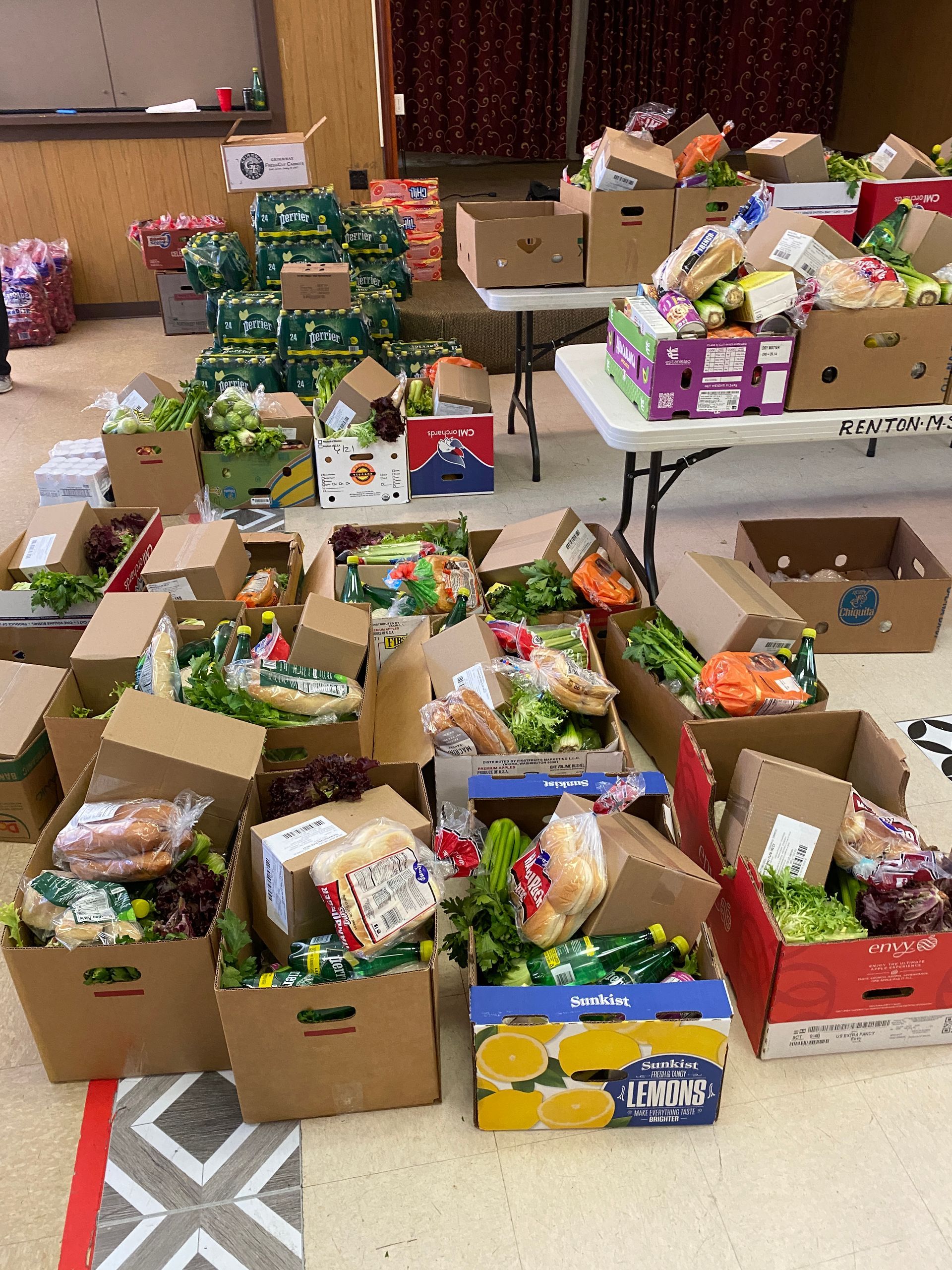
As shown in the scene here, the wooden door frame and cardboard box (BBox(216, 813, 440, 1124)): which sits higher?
the wooden door frame

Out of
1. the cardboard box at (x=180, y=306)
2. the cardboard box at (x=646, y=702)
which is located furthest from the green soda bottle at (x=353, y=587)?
the cardboard box at (x=180, y=306)

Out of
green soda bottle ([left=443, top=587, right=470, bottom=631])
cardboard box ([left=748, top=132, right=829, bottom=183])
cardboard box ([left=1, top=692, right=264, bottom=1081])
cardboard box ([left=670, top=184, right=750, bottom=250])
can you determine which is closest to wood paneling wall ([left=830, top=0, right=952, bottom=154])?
cardboard box ([left=748, top=132, right=829, bottom=183])

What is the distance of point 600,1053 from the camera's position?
1646mm

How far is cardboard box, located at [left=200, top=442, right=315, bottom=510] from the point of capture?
4.00m

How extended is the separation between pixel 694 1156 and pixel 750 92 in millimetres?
9274

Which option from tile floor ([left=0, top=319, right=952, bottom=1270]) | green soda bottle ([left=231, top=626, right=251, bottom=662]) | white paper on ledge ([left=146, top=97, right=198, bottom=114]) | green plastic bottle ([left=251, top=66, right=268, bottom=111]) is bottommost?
tile floor ([left=0, top=319, right=952, bottom=1270])

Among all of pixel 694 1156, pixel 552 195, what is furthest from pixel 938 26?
pixel 694 1156

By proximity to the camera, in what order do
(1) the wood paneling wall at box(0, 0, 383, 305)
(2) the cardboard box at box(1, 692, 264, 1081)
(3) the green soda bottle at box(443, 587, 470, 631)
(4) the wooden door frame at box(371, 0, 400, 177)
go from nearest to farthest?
(2) the cardboard box at box(1, 692, 264, 1081), (3) the green soda bottle at box(443, 587, 470, 631), (4) the wooden door frame at box(371, 0, 400, 177), (1) the wood paneling wall at box(0, 0, 383, 305)

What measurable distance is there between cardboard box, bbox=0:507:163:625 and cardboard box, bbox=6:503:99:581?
0.04 metres

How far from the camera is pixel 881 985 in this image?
5.88ft

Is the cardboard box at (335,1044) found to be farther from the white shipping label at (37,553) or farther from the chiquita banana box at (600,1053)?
A: the white shipping label at (37,553)

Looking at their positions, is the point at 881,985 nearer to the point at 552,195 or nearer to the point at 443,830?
the point at 443,830

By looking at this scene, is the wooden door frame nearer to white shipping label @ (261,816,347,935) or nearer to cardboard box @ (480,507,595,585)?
cardboard box @ (480,507,595,585)

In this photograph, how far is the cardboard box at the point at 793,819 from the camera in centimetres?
196
